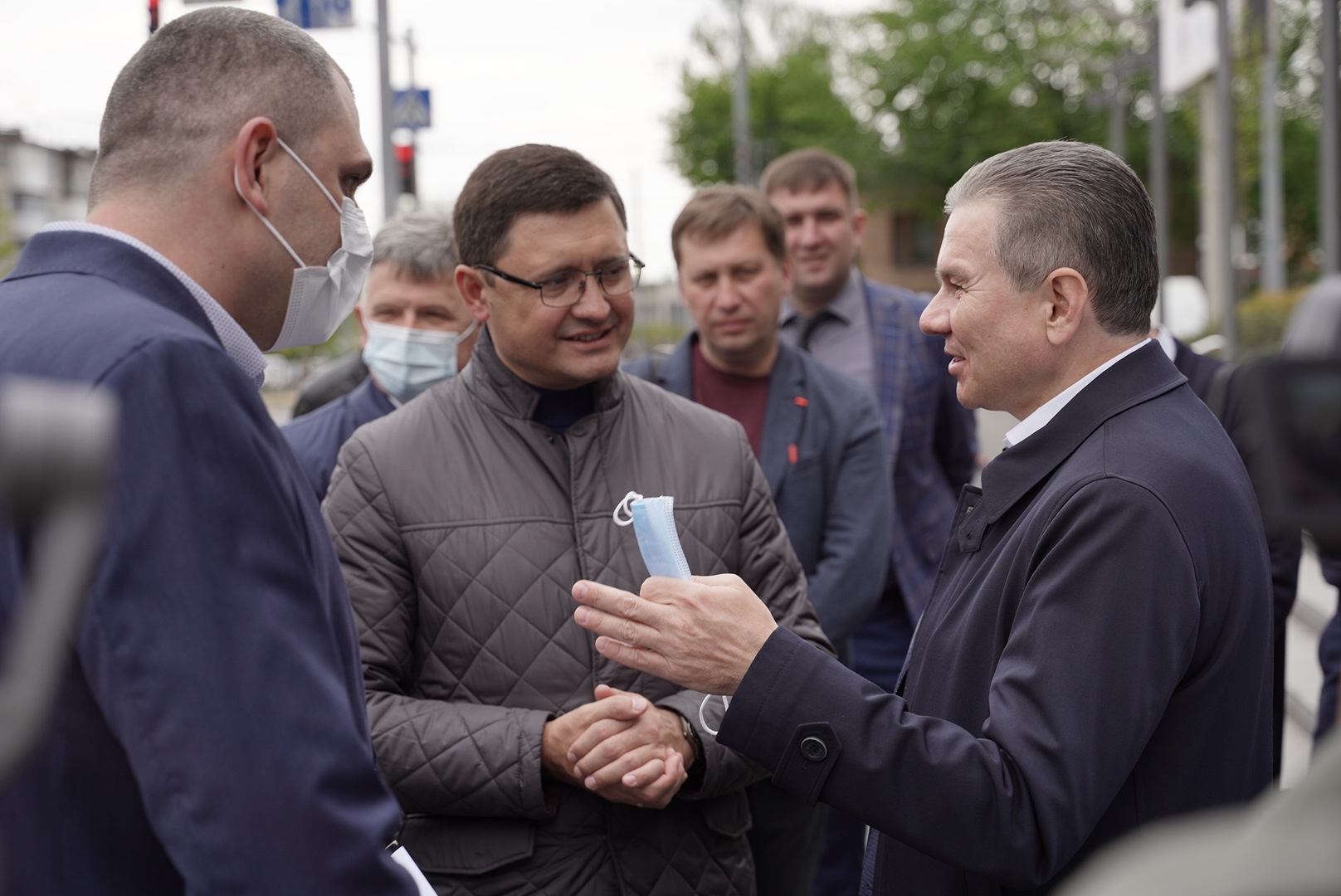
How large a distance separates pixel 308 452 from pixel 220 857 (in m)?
2.61

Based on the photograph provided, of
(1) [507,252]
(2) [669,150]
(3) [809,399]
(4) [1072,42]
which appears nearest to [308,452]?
(1) [507,252]

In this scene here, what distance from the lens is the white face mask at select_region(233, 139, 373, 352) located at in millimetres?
2039

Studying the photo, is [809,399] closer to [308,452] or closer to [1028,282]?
[308,452]

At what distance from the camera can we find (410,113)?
12.1 meters

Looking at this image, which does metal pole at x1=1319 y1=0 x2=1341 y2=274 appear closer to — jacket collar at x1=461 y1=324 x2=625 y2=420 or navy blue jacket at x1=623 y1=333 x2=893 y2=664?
navy blue jacket at x1=623 y1=333 x2=893 y2=664

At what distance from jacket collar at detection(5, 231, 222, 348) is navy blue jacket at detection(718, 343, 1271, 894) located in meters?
1.05

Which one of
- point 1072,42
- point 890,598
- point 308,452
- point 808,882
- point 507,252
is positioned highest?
point 1072,42

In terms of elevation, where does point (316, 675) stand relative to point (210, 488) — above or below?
below

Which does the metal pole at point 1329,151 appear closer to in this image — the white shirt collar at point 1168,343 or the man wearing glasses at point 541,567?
the white shirt collar at point 1168,343

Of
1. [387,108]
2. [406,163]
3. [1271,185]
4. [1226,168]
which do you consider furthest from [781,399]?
[1271,185]

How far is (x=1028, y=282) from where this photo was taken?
2176 millimetres

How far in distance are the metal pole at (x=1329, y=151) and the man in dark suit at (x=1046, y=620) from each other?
21.8ft

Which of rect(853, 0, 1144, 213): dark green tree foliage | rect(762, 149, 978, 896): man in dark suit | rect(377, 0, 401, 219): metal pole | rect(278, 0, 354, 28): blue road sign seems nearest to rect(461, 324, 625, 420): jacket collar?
rect(762, 149, 978, 896): man in dark suit

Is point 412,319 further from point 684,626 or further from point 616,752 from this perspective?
point 684,626
